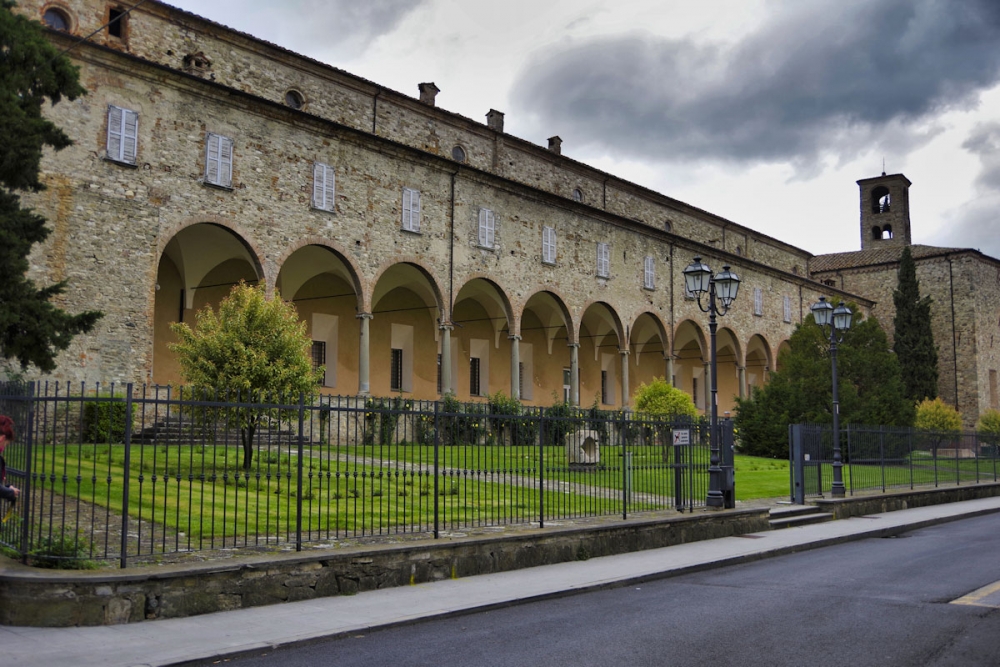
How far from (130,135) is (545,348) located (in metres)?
20.8

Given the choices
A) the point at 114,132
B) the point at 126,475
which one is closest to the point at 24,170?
the point at 114,132

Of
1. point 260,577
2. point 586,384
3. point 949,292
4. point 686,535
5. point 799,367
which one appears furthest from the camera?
point 949,292

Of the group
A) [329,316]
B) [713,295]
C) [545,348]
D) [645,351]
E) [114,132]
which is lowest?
[713,295]

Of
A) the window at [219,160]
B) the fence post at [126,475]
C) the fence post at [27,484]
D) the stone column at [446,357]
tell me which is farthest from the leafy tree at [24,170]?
the stone column at [446,357]

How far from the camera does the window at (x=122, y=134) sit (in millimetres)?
20062

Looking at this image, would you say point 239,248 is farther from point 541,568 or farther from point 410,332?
point 541,568

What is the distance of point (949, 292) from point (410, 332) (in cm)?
3896

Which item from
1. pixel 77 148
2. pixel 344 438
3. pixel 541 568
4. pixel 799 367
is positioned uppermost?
pixel 77 148

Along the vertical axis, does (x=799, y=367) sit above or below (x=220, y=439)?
above

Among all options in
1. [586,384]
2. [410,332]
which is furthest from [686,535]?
[586,384]

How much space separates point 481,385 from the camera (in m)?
35.1

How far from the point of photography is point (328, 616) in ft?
24.2

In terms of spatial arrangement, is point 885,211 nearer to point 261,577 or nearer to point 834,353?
point 834,353

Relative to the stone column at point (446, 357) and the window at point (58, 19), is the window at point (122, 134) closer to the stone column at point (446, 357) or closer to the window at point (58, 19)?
the window at point (58, 19)
